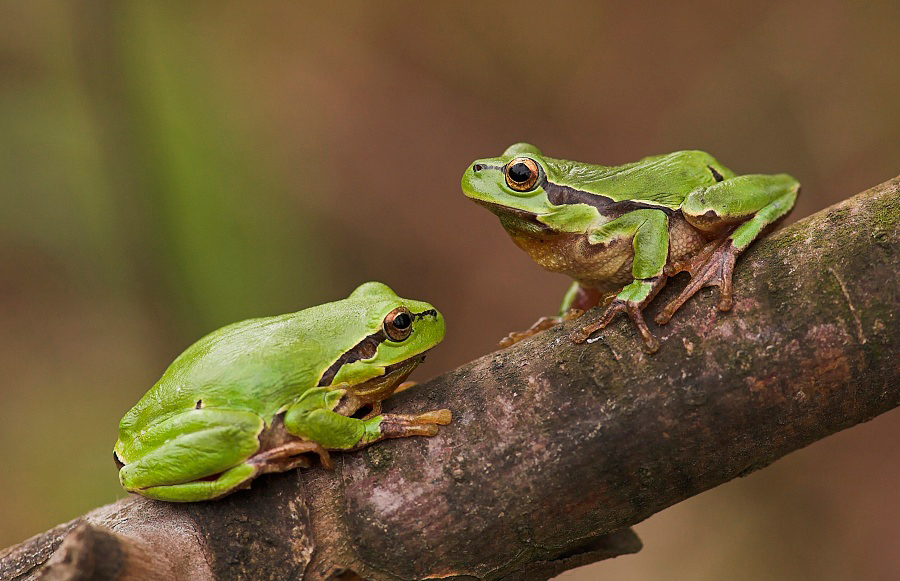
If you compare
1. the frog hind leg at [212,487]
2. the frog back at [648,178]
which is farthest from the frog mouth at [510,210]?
the frog hind leg at [212,487]

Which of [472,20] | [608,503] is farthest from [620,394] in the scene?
[472,20]

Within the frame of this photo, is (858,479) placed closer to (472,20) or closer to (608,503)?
(608,503)

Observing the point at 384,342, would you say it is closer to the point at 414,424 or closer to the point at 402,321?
the point at 402,321

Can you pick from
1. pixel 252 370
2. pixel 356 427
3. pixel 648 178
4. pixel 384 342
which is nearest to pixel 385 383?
pixel 384 342

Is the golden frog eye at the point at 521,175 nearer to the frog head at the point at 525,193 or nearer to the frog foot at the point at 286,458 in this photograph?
the frog head at the point at 525,193

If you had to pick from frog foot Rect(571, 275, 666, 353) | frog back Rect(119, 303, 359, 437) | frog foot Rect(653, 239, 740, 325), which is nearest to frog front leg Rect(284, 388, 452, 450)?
frog back Rect(119, 303, 359, 437)

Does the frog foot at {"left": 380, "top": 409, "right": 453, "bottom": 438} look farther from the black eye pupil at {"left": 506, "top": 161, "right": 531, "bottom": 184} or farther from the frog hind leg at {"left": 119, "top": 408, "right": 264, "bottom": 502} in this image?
the black eye pupil at {"left": 506, "top": 161, "right": 531, "bottom": 184}

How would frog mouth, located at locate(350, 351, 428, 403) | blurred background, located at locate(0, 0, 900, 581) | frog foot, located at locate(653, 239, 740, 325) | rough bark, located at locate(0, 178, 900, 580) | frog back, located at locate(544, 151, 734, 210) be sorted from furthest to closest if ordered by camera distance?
1. blurred background, located at locate(0, 0, 900, 581)
2. frog back, located at locate(544, 151, 734, 210)
3. frog mouth, located at locate(350, 351, 428, 403)
4. frog foot, located at locate(653, 239, 740, 325)
5. rough bark, located at locate(0, 178, 900, 580)
